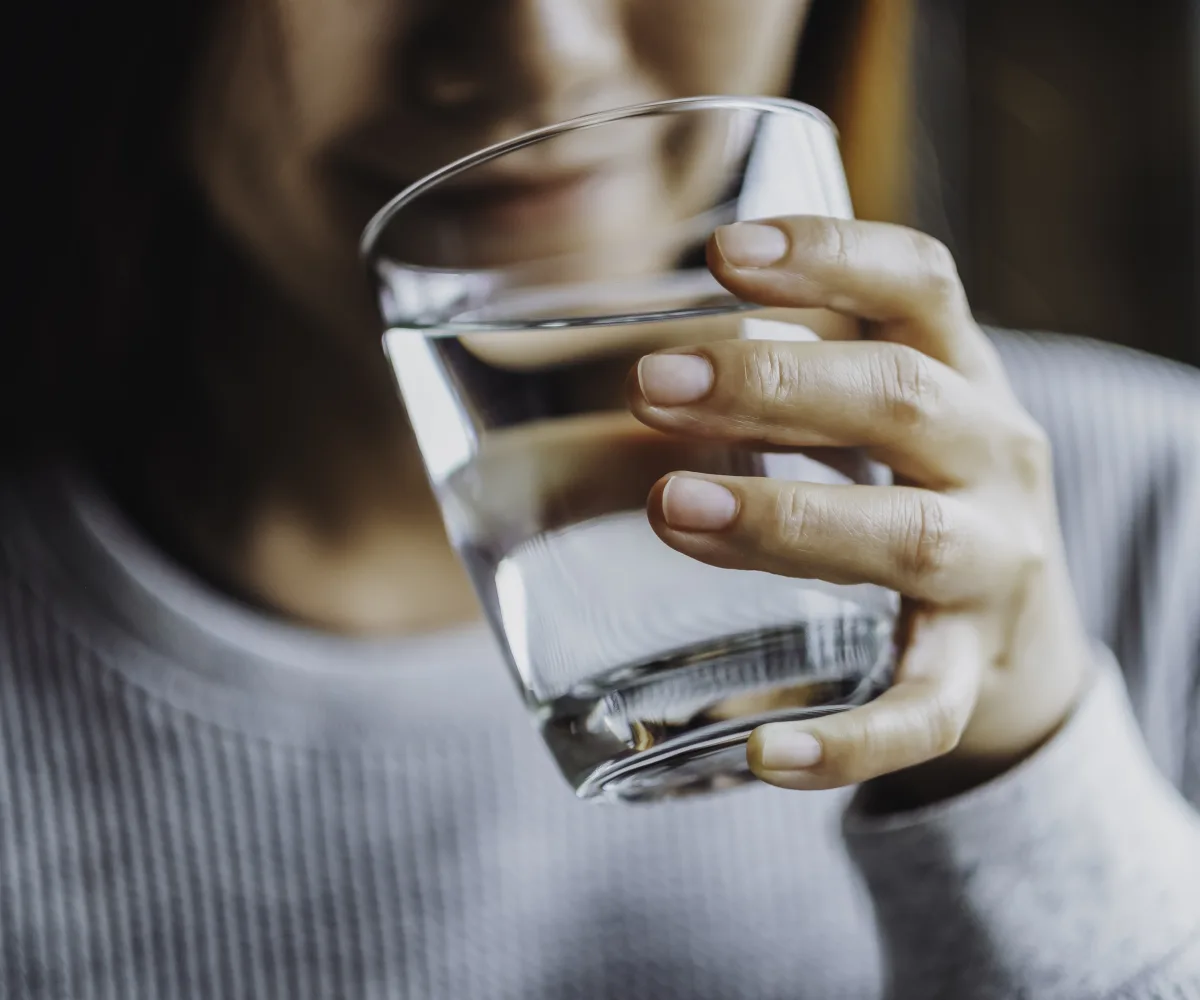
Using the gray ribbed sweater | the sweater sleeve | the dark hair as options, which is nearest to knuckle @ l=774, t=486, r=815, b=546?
the sweater sleeve

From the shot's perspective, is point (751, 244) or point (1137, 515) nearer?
point (751, 244)

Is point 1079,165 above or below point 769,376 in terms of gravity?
above

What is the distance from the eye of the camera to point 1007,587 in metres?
0.31

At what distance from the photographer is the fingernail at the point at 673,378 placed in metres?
0.24

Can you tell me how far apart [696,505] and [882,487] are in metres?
0.06

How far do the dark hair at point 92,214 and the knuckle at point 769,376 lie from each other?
414 millimetres

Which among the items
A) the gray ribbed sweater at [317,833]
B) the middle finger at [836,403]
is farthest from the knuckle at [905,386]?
the gray ribbed sweater at [317,833]

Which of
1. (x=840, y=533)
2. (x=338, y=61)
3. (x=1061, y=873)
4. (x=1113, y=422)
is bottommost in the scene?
(x=1061, y=873)

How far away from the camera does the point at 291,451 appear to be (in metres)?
0.62

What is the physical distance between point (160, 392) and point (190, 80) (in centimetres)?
17

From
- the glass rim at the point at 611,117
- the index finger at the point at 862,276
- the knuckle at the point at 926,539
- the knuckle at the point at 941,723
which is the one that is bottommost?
the knuckle at the point at 941,723

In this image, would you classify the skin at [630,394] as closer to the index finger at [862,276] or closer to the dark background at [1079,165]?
the index finger at [862,276]

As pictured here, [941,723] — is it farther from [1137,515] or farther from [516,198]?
[1137,515]

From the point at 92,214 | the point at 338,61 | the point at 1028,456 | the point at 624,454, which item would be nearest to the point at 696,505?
the point at 624,454
